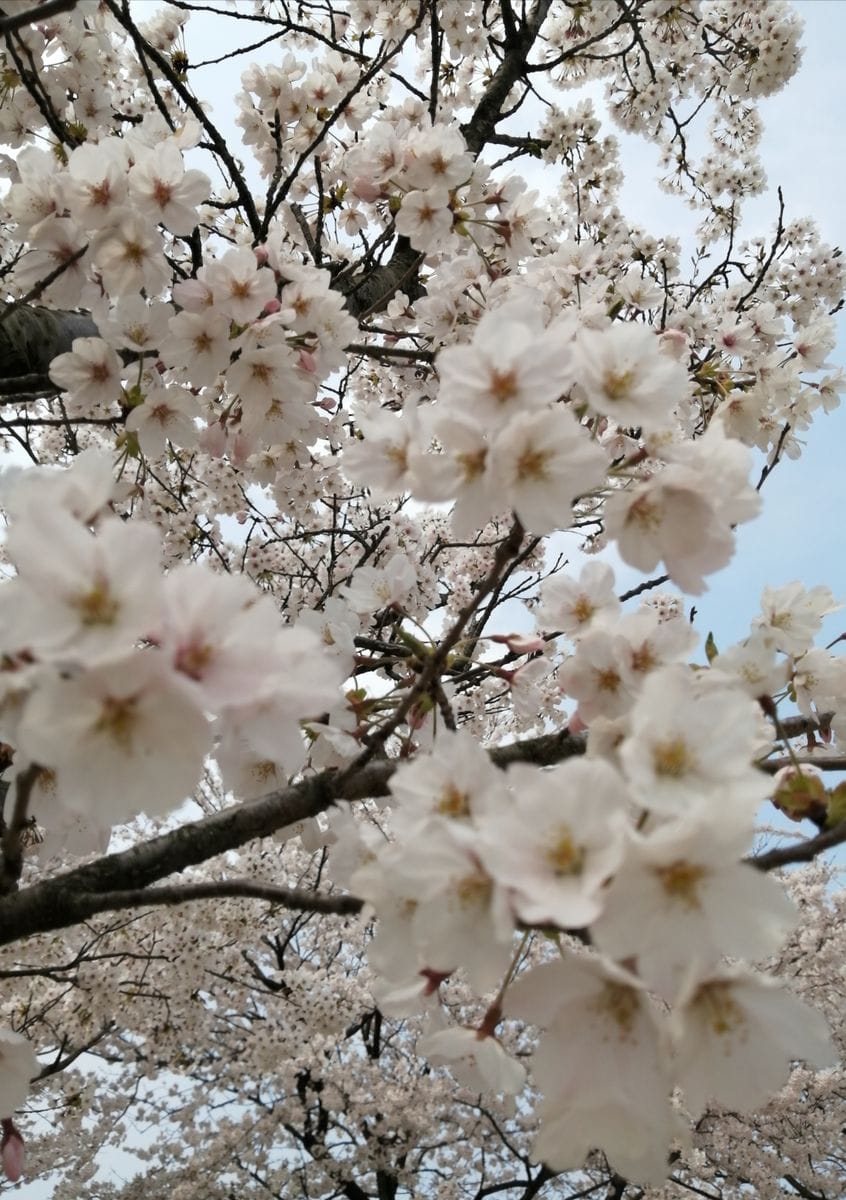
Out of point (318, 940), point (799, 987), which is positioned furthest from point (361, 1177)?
point (799, 987)

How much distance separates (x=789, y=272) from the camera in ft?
19.0

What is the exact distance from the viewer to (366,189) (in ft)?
9.52

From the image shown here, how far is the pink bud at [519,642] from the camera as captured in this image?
5.60 feet

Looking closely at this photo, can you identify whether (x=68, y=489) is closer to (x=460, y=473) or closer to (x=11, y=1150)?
(x=460, y=473)

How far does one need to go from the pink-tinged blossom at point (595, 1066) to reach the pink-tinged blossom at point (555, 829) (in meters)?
0.11

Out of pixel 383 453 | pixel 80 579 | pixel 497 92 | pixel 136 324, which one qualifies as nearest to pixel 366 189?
pixel 136 324

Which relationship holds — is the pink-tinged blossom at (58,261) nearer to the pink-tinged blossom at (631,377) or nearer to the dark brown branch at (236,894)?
the pink-tinged blossom at (631,377)

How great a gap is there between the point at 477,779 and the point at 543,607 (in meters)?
0.70

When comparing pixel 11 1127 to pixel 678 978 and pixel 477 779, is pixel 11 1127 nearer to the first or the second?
pixel 477 779

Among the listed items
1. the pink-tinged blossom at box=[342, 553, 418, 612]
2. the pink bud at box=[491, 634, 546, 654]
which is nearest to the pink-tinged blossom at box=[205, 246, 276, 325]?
the pink-tinged blossom at box=[342, 553, 418, 612]

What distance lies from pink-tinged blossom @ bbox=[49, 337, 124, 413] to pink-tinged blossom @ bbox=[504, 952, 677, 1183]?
2071mm

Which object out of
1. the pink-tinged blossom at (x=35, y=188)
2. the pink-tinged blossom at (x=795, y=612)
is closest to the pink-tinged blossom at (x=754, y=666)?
the pink-tinged blossom at (x=795, y=612)

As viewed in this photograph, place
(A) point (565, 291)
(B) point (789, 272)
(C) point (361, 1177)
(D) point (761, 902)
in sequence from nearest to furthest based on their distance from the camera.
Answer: (D) point (761, 902) → (A) point (565, 291) → (B) point (789, 272) → (C) point (361, 1177)

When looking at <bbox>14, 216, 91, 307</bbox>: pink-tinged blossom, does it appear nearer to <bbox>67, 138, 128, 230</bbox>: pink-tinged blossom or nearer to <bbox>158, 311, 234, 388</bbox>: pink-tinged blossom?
<bbox>67, 138, 128, 230</bbox>: pink-tinged blossom
